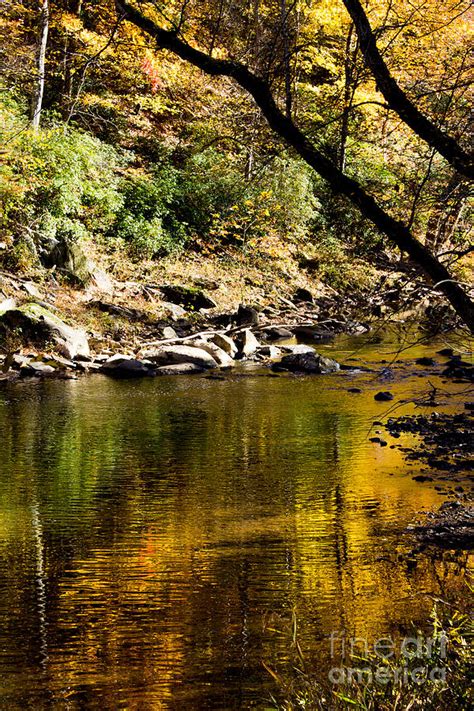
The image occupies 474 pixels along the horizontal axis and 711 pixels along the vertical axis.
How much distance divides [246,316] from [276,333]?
2.64 ft

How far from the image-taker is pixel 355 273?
23.1 meters

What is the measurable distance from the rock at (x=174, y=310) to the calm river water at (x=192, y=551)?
7.09 meters

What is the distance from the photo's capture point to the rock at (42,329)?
1400 centimetres

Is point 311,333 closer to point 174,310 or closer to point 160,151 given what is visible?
point 174,310

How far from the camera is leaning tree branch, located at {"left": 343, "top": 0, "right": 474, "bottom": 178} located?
148 inches

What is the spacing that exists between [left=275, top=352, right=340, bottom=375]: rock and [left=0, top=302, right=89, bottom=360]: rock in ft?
Answer: 12.2

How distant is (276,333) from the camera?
58.6 feet

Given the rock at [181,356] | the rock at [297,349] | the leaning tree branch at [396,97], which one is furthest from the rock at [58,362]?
the leaning tree branch at [396,97]

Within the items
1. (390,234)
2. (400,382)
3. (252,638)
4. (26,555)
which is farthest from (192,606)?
(400,382)

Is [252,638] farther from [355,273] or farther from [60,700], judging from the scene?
[355,273]

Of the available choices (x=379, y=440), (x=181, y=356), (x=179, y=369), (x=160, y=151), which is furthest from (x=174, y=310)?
(x=379, y=440)

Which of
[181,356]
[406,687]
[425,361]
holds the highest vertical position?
[181,356]

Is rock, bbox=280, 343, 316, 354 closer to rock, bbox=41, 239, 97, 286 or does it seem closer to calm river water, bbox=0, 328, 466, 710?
calm river water, bbox=0, 328, 466, 710

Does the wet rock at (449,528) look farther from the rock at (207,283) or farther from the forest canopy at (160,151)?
the rock at (207,283)
